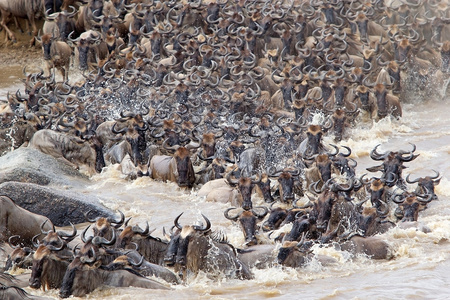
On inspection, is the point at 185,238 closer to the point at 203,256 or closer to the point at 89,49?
the point at 203,256

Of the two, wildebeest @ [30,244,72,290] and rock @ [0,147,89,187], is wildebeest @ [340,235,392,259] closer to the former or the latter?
wildebeest @ [30,244,72,290]

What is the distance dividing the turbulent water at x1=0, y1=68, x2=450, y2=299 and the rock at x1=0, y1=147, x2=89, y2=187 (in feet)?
1.44

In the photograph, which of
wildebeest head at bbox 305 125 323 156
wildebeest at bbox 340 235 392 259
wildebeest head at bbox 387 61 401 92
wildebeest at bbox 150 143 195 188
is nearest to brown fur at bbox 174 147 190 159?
wildebeest at bbox 150 143 195 188

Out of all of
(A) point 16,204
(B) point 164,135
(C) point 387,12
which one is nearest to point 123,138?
(B) point 164,135

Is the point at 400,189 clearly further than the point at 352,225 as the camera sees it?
Yes

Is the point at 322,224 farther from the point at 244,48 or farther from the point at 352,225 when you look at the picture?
the point at 244,48

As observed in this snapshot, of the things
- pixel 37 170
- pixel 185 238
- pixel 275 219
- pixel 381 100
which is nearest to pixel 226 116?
pixel 381 100

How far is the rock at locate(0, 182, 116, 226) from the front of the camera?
476 inches

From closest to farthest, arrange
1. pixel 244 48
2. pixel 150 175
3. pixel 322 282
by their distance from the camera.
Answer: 1. pixel 322 282
2. pixel 150 175
3. pixel 244 48

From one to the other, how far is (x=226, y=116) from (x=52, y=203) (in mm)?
5780

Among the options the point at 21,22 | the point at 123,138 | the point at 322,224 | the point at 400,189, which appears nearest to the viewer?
the point at 322,224

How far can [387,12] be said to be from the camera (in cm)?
2145

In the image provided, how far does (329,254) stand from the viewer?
1063cm

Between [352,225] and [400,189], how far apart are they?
2.11 metres
